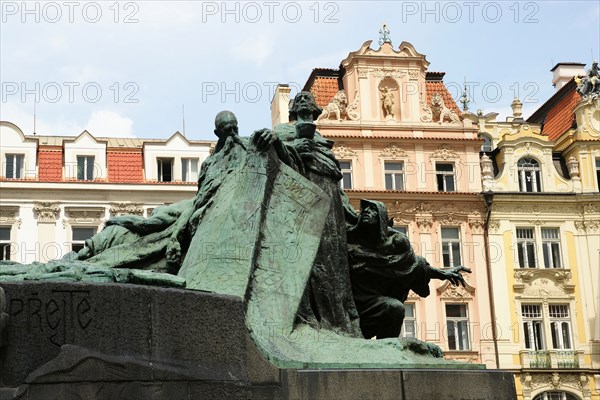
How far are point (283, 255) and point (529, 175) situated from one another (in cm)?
2856

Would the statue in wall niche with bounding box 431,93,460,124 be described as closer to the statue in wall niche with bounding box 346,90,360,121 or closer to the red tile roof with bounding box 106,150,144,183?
the statue in wall niche with bounding box 346,90,360,121

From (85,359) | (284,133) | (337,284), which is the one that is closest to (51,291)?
(85,359)

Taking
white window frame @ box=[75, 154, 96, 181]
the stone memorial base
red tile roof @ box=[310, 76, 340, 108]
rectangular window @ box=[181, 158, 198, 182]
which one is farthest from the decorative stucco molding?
the stone memorial base

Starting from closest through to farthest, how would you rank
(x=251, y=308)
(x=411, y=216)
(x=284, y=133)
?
(x=251, y=308)
(x=284, y=133)
(x=411, y=216)

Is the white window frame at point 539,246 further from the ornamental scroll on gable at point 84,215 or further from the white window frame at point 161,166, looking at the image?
the ornamental scroll on gable at point 84,215

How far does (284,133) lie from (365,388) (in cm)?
294

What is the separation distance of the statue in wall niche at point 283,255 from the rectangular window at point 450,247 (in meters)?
24.4

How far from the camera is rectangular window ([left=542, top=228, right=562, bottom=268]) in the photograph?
3391 centimetres

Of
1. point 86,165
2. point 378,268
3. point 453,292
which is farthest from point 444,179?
point 378,268

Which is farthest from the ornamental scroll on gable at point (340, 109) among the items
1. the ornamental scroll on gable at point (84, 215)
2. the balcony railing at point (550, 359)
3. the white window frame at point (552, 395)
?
the white window frame at point (552, 395)

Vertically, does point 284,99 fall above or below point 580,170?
above

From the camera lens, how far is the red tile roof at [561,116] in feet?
123

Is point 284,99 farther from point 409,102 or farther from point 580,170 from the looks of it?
point 580,170

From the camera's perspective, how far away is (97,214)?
31.9 m
